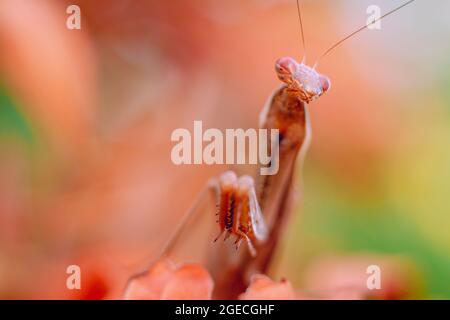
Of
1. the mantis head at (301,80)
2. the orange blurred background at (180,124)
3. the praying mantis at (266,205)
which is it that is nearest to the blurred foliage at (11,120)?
the orange blurred background at (180,124)

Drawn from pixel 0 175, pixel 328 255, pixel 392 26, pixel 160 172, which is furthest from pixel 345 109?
pixel 0 175

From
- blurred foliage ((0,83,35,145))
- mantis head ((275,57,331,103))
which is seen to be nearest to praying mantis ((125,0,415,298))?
mantis head ((275,57,331,103))

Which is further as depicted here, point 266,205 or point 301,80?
point 266,205

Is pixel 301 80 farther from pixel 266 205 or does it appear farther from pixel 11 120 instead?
pixel 11 120

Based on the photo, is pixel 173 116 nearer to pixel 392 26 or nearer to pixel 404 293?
pixel 392 26

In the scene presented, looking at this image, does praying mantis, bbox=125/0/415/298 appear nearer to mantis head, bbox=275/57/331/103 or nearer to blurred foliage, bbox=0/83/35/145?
mantis head, bbox=275/57/331/103

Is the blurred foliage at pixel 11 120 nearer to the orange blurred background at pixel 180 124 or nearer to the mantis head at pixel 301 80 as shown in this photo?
the orange blurred background at pixel 180 124

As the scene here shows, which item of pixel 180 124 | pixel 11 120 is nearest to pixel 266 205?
pixel 180 124

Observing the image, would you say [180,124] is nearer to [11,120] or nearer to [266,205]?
[266,205]

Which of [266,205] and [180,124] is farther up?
[180,124]
